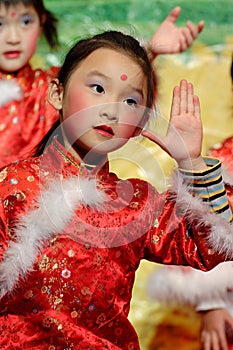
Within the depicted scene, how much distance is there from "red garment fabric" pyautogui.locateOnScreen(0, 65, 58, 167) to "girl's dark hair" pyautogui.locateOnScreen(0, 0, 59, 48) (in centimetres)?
12

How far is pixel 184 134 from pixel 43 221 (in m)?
0.22

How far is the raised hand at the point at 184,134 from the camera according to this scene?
35.8 inches

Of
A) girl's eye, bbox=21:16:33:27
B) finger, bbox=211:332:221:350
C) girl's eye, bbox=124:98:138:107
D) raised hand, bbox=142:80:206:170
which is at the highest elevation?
girl's eye, bbox=124:98:138:107

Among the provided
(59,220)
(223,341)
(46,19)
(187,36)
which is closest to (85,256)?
(59,220)

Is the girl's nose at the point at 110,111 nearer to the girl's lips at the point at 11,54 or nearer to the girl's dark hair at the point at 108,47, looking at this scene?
the girl's dark hair at the point at 108,47


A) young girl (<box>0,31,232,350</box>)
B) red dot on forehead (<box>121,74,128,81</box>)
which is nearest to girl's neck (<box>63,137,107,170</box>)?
young girl (<box>0,31,232,350</box>)

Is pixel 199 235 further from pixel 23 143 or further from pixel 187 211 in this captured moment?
pixel 23 143

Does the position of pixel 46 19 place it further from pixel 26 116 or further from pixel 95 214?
pixel 95 214

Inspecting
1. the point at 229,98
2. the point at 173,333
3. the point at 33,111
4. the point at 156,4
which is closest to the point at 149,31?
the point at 156,4

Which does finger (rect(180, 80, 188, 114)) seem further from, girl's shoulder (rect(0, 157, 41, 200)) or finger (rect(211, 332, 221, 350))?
finger (rect(211, 332, 221, 350))

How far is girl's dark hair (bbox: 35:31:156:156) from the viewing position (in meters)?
0.95

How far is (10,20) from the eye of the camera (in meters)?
1.36

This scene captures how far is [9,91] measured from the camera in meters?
1.41

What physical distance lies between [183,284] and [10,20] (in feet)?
2.18
